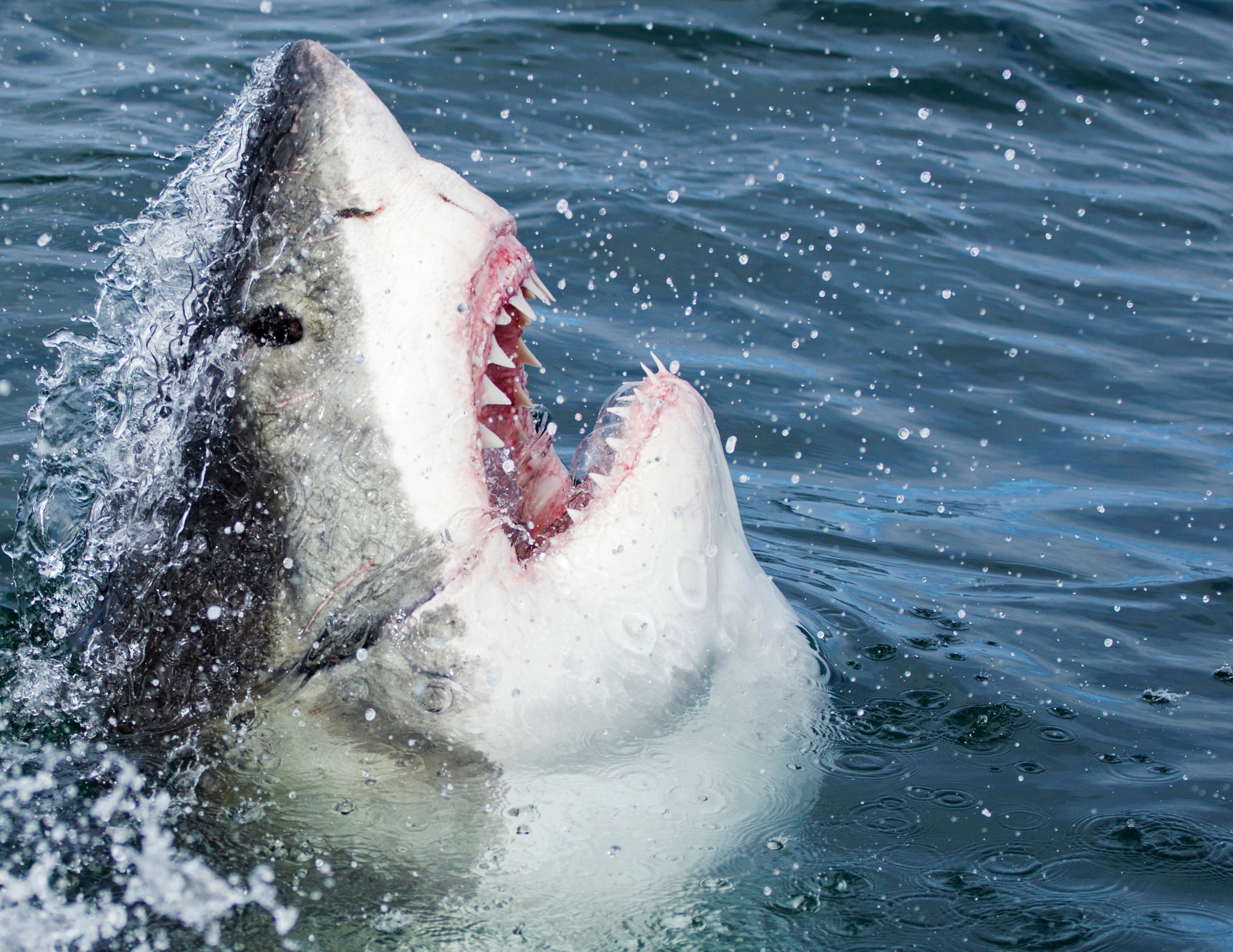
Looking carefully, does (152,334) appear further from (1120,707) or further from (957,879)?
(1120,707)

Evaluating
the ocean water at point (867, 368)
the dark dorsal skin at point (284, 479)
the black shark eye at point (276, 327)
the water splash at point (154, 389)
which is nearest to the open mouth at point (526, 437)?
the dark dorsal skin at point (284, 479)

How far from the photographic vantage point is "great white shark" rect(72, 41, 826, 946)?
241cm

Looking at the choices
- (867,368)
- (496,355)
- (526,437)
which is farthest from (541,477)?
(867,368)

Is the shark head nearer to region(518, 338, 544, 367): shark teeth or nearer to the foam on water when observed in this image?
region(518, 338, 544, 367): shark teeth

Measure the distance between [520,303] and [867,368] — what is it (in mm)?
4136

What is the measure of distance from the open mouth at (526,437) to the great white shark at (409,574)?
0.01m

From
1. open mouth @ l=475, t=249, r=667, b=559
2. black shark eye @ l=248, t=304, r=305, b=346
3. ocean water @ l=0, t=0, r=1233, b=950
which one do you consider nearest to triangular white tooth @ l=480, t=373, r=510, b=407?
open mouth @ l=475, t=249, r=667, b=559

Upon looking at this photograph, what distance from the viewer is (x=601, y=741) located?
8.41ft

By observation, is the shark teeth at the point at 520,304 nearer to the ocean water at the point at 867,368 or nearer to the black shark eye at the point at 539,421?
the black shark eye at the point at 539,421

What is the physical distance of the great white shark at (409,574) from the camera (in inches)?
94.8

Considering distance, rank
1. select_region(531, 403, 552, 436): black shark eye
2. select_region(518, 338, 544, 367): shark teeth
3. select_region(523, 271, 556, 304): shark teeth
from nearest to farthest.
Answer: select_region(523, 271, 556, 304): shark teeth < select_region(518, 338, 544, 367): shark teeth < select_region(531, 403, 552, 436): black shark eye

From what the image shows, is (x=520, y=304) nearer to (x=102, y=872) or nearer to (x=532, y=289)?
(x=532, y=289)

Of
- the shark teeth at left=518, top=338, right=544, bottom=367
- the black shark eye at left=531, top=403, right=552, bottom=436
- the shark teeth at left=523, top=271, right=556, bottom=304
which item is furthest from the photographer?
the black shark eye at left=531, top=403, right=552, bottom=436

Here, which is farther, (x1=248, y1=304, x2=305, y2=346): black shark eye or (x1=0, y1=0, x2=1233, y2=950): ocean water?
(x1=0, y1=0, x2=1233, y2=950): ocean water
